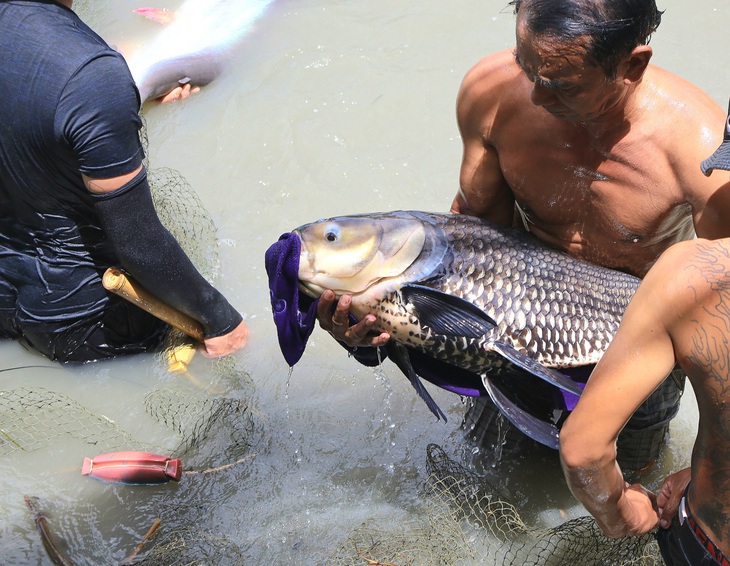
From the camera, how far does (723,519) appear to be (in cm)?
213

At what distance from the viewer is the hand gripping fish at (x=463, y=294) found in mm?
2707

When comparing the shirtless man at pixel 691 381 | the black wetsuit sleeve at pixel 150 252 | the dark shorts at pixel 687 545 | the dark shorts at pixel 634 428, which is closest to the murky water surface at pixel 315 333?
the dark shorts at pixel 634 428

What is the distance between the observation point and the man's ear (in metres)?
2.45

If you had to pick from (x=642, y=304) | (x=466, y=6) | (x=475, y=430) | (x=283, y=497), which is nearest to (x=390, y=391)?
(x=475, y=430)

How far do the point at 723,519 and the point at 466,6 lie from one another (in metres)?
5.39

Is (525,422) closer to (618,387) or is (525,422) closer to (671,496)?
(671,496)

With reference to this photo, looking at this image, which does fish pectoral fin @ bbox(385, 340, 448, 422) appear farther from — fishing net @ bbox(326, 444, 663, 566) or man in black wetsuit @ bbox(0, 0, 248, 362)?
man in black wetsuit @ bbox(0, 0, 248, 362)

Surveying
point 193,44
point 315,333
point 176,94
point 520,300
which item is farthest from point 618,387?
point 193,44

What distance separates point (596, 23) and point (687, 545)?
5.17ft

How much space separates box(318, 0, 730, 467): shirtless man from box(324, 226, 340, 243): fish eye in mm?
198

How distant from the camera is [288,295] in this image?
2.75 metres

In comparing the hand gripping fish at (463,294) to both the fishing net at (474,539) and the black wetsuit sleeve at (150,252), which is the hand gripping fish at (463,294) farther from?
the black wetsuit sleeve at (150,252)

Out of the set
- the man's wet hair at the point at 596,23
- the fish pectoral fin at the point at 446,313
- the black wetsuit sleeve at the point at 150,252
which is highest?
the man's wet hair at the point at 596,23

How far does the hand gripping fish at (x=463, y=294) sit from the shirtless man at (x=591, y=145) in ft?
0.37
